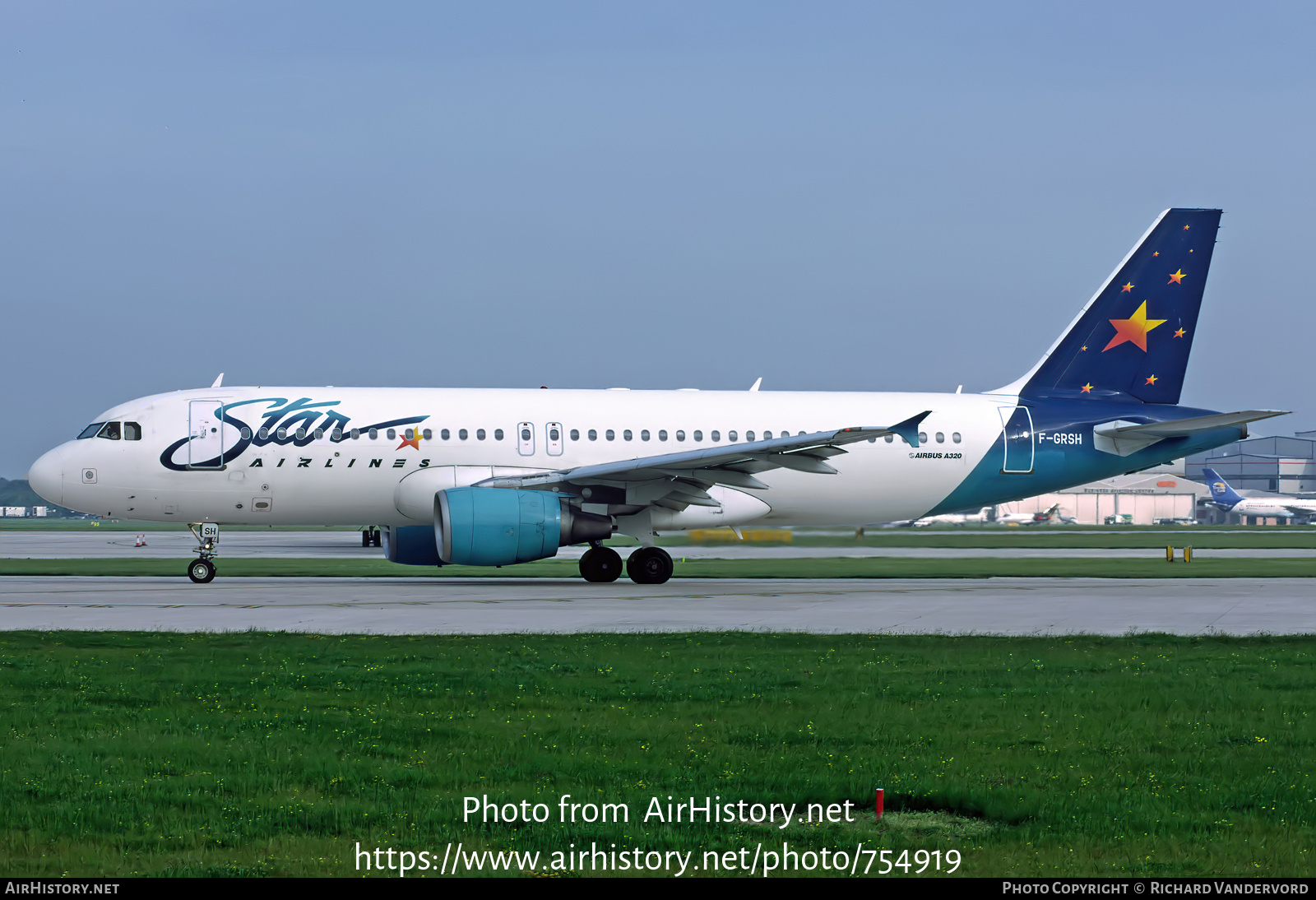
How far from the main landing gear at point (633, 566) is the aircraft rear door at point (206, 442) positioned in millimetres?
7502

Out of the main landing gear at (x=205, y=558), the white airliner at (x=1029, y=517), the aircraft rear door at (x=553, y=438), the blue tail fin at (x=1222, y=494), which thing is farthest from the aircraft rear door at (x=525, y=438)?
the blue tail fin at (x=1222, y=494)

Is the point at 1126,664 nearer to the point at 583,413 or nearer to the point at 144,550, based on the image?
the point at 583,413

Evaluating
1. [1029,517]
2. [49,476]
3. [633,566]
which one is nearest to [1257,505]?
[1029,517]

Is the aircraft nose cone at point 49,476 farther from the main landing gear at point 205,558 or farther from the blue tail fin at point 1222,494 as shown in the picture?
the blue tail fin at point 1222,494

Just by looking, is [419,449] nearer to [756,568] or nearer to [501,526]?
[501,526]

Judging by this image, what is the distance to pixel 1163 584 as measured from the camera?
2758 cm

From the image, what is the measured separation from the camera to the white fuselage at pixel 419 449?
84.7 feet

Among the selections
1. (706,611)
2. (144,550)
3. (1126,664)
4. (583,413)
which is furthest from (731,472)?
(144,550)

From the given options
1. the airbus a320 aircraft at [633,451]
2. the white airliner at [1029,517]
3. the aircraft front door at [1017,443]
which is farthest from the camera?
the white airliner at [1029,517]

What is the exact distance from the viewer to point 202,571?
2573 centimetres

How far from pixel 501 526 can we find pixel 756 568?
416 inches

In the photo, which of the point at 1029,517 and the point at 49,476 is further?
the point at 1029,517

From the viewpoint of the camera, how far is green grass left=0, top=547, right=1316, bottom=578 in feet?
100

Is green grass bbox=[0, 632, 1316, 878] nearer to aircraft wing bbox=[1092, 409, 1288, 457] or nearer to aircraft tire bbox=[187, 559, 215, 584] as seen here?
aircraft tire bbox=[187, 559, 215, 584]
